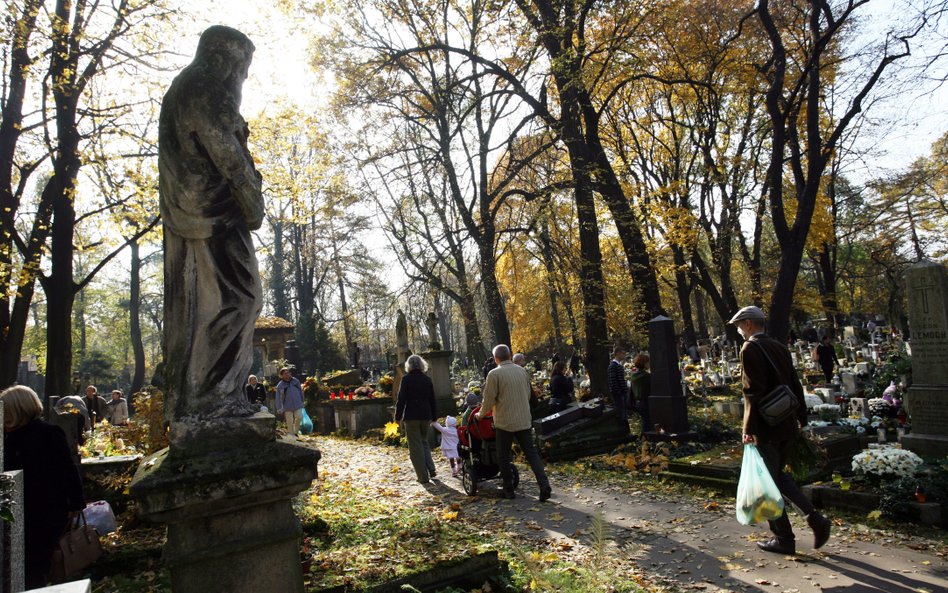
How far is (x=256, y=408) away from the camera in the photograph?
334 cm

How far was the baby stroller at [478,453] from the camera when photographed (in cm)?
828

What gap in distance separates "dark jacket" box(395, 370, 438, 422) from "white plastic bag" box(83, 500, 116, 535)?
13.9 feet

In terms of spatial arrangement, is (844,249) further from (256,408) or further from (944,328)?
(256,408)

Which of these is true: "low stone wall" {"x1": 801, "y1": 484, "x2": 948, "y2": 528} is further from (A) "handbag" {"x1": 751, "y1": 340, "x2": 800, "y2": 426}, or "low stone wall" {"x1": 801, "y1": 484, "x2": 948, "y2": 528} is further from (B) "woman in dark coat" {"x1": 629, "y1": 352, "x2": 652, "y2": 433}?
(B) "woman in dark coat" {"x1": 629, "y1": 352, "x2": 652, "y2": 433}

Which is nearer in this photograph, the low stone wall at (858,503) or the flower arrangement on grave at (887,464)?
the low stone wall at (858,503)

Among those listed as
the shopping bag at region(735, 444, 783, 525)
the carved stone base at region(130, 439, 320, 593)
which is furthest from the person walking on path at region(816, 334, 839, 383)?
the carved stone base at region(130, 439, 320, 593)

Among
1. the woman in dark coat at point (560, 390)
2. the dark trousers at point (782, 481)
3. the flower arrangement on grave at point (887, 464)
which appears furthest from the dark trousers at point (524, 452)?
the woman in dark coat at point (560, 390)

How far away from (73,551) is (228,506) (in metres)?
1.87

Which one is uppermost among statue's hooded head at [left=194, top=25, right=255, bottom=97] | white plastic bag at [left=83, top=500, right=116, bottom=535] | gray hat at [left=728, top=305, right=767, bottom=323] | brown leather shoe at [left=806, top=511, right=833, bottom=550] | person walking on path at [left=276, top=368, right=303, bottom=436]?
statue's hooded head at [left=194, top=25, right=255, bottom=97]

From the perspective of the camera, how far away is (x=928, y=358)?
25.3 feet

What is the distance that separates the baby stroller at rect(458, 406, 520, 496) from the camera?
27.2 feet

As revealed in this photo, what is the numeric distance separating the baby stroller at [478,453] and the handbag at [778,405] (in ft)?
13.2

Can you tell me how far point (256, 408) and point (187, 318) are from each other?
623 millimetres

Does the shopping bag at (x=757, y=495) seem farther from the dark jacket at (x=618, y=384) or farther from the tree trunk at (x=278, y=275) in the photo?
the tree trunk at (x=278, y=275)
